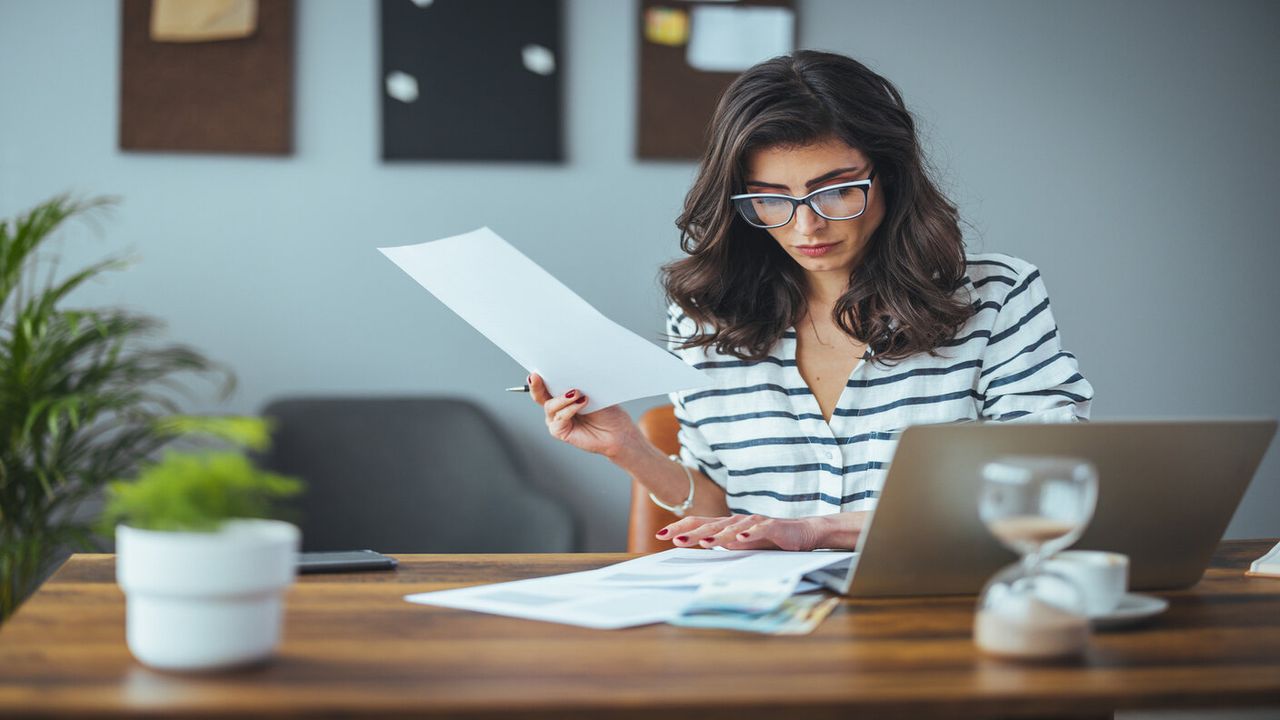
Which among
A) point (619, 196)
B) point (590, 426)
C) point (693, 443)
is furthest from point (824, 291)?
point (619, 196)

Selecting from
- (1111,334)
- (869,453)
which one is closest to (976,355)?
(869,453)

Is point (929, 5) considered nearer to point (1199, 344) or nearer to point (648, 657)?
point (1199, 344)

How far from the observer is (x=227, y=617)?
0.85 metres

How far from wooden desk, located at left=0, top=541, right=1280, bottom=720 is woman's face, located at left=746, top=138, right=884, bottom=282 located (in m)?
0.75

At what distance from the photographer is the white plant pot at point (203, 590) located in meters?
0.83

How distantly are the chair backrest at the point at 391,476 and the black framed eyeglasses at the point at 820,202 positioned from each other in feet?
4.37

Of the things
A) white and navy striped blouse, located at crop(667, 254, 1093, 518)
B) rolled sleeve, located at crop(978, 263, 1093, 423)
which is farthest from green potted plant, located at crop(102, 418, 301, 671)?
rolled sleeve, located at crop(978, 263, 1093, 423)

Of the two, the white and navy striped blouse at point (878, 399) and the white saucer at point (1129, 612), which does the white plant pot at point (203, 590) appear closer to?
the white saucer at point (1129, 612)

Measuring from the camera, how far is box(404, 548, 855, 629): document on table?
1.08 m

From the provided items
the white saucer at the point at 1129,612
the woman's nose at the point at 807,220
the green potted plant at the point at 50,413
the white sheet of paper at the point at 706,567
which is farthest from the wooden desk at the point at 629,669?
the green potted plant at the point at 50,413

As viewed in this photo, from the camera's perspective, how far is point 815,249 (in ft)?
5.90

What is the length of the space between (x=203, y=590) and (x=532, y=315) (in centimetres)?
69

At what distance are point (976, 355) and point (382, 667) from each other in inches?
47.2

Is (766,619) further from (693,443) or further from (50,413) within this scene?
(50,413)
